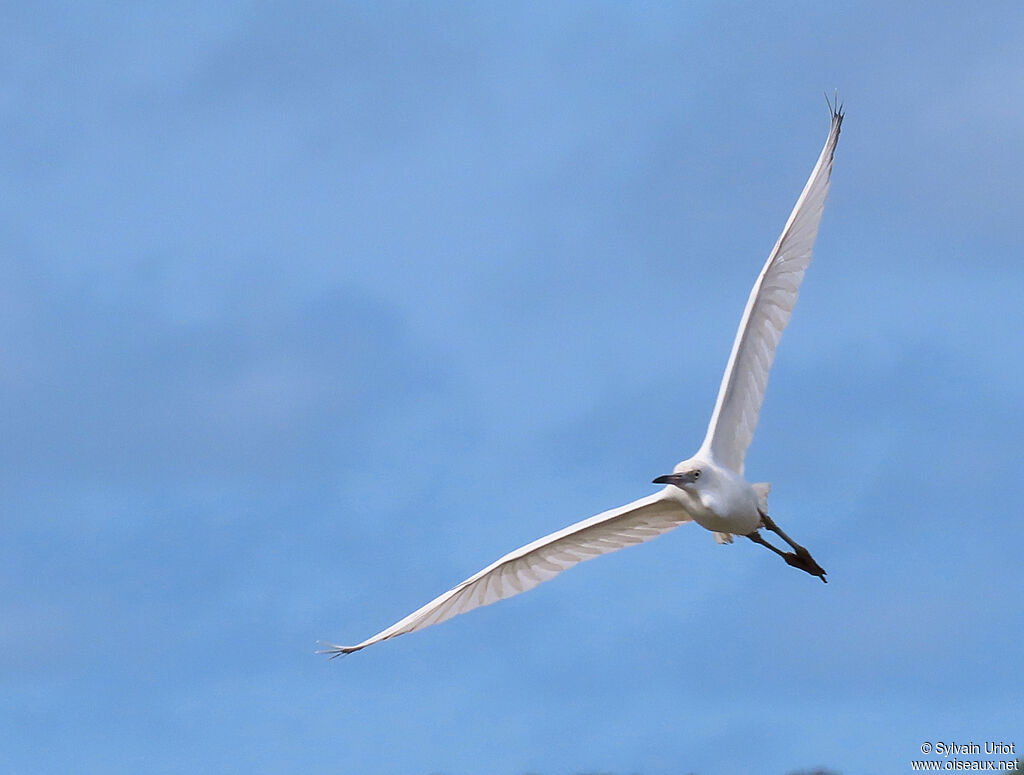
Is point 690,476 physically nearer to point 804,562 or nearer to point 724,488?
point 724,488

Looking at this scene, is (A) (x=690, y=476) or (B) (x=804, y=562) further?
(B) (x=804, y=562)

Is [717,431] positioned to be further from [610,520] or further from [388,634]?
[388,634]

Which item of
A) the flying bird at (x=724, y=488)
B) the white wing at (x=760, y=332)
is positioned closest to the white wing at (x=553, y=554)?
the flying bird at (x=724, y=488)

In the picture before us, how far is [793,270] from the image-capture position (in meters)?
24.0

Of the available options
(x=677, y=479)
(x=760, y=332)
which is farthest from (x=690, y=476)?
(x=760, y=332)

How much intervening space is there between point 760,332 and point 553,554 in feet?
15.8

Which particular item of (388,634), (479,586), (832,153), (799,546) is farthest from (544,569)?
(832,153)

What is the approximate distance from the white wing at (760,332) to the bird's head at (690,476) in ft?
2.05

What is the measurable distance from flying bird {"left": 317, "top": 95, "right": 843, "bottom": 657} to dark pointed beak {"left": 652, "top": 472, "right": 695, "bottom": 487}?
38mm

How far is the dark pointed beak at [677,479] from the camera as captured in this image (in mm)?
22266

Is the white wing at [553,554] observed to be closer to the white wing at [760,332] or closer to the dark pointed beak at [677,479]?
the dark pointed beak at [677,479]

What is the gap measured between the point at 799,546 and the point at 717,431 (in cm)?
279

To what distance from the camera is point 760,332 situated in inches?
930

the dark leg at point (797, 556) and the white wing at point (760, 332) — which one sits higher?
the white wing at point (760, 332)
